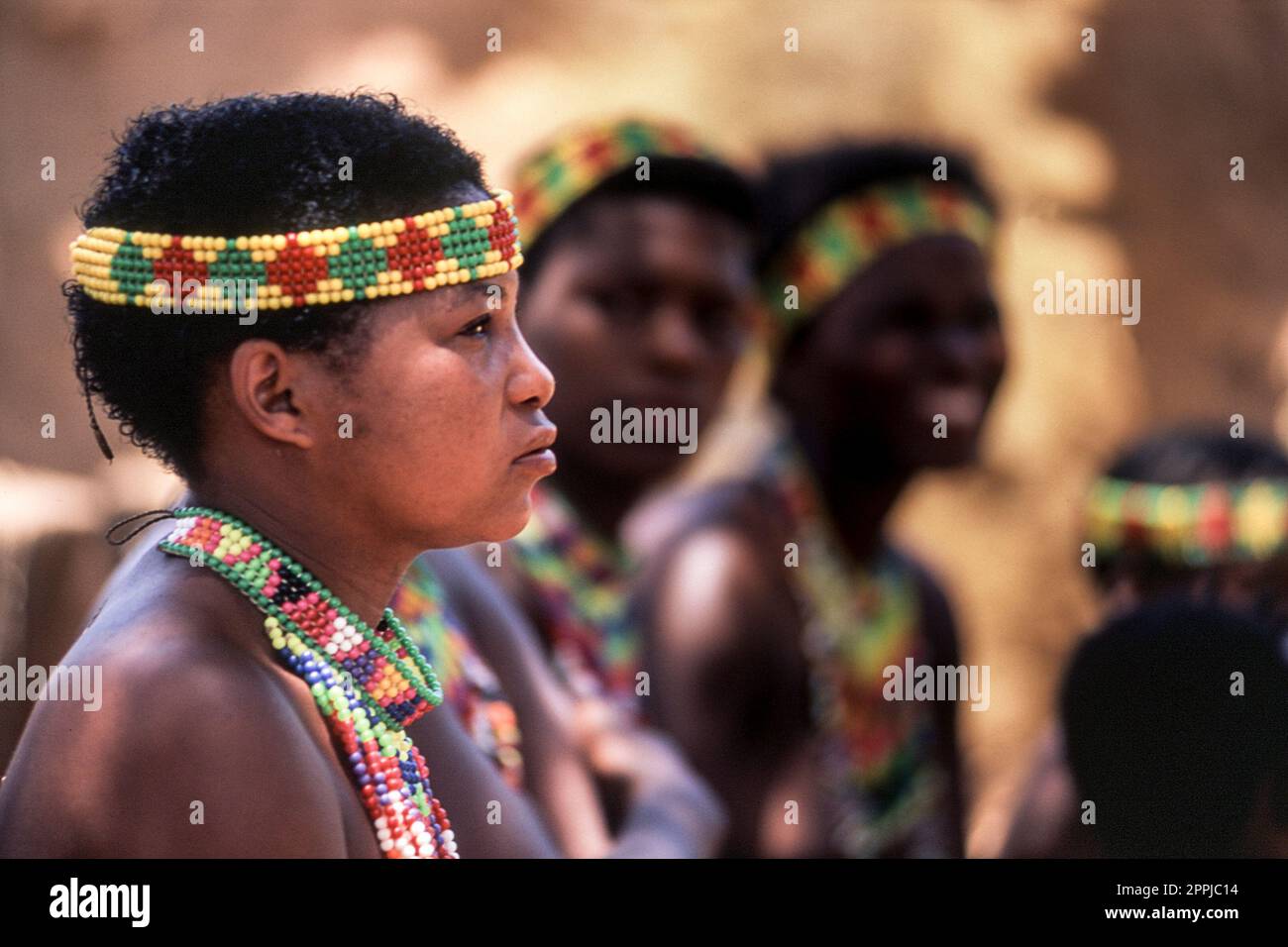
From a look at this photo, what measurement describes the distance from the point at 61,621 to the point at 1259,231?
22.9ft

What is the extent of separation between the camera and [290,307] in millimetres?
1825

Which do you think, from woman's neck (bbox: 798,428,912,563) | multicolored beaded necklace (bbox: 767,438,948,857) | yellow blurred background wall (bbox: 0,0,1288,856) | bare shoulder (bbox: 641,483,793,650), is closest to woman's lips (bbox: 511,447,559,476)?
bare shoulder (bbox: 641,483,793,650)

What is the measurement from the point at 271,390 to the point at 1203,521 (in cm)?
305

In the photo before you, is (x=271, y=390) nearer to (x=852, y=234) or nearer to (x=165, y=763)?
(x=165, y=763)

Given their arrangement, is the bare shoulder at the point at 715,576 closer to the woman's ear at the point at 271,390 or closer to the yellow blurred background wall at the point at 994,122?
the woman's ear at the point at 271,390

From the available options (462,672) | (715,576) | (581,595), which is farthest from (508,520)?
(715,576)

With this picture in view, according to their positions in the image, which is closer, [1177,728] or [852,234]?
[1177,728]

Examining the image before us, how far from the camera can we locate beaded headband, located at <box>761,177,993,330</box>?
492cm

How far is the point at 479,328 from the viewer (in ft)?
6.29

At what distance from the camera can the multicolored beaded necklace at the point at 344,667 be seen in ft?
6.02

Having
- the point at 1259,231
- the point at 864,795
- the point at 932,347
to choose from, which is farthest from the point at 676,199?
the point at 1259,231

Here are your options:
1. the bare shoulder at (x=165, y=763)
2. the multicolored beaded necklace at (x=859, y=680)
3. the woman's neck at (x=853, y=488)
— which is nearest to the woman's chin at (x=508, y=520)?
the bare shoulder at (x=165, y=763)

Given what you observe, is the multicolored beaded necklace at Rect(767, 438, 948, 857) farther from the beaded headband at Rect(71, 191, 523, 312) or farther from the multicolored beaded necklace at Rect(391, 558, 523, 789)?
the beaded headband at Rect(71, 191, 523, 312)

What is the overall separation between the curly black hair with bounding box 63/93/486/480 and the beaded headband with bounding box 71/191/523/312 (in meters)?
0.02
